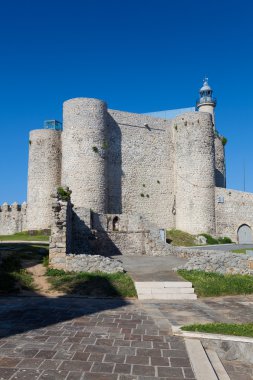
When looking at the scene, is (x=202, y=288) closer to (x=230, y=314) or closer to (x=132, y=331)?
(x=230, y=314)

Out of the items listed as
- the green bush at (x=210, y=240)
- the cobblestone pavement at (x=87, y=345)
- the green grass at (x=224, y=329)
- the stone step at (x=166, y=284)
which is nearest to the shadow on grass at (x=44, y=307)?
the cobblestone pavement at (x=87, y=345)

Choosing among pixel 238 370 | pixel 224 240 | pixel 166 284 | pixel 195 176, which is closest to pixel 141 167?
pixel 195 176

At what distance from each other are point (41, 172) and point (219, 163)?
67.5 feet

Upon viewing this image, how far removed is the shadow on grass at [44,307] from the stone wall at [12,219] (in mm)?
26490

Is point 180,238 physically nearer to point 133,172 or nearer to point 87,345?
point 133,172

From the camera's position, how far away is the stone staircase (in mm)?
11164

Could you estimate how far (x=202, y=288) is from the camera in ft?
38.4

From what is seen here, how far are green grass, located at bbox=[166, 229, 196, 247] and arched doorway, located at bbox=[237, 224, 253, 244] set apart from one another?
20.1ft

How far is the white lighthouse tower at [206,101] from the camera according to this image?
Answer: 46.1 metres

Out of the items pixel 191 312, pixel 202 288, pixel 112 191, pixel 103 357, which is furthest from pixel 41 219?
pixel 103 357

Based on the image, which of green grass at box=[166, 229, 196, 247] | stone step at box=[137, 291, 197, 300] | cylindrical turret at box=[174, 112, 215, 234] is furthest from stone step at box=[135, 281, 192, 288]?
cylindrical turret at box=[174, 112, 215, 234]

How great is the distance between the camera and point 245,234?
38.3m

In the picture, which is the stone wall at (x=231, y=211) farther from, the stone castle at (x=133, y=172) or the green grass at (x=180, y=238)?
the green grass at (x=180, y=238)

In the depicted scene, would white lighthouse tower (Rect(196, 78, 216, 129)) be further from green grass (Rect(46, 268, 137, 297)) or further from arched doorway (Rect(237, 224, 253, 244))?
green grass (Rect(46, 268, 137, 297))
